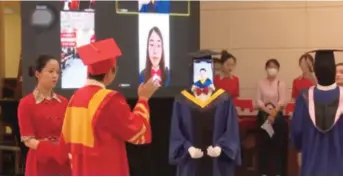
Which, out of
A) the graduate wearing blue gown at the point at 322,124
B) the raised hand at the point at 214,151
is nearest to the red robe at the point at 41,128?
the raised hand at the point at 214,151

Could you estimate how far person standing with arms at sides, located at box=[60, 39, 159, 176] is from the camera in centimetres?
Result: 388

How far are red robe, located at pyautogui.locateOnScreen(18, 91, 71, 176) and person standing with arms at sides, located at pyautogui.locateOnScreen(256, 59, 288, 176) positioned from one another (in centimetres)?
327

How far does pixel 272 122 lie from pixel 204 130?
2418mm

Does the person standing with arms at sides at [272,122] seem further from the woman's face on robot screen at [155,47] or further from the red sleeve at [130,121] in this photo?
the red sleeve at [130,121]

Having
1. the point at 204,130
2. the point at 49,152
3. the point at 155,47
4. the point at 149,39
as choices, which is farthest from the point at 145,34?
the point at 49,152

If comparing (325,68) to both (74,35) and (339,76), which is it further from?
(74,35)

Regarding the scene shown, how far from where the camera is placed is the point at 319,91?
16.0 feet

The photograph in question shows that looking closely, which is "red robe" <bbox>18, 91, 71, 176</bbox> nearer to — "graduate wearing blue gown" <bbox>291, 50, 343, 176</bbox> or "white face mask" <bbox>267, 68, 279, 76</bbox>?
"graduate wearing blue gown" <bbox>291, 50, 343, 176</bbox>

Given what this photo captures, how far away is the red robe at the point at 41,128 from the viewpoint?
4477 millimetres

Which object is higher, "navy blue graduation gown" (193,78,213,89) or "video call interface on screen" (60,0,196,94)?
"video call interface on screen" (60,0,196,94)

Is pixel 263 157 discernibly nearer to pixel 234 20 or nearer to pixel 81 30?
pixel 234 20

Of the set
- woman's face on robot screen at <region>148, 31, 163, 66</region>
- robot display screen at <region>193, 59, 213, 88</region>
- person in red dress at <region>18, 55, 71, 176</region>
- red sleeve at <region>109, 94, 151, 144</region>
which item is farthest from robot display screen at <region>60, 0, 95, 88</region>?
red sleeve at <region>109, 94, 151, 144</region>

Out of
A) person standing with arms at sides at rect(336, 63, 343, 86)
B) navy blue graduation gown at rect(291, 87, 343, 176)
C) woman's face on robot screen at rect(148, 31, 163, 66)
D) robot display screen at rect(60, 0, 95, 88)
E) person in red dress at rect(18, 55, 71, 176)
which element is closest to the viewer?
person in red dress at rect(18, 55, 71, 176)

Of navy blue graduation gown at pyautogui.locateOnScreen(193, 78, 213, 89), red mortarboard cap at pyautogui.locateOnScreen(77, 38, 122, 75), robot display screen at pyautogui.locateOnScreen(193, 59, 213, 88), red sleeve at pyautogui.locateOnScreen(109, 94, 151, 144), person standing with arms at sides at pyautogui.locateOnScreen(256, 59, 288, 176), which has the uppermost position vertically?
red mortarboard cap at pyautogui.locateOnScreen(77, 38, 122, 75)
